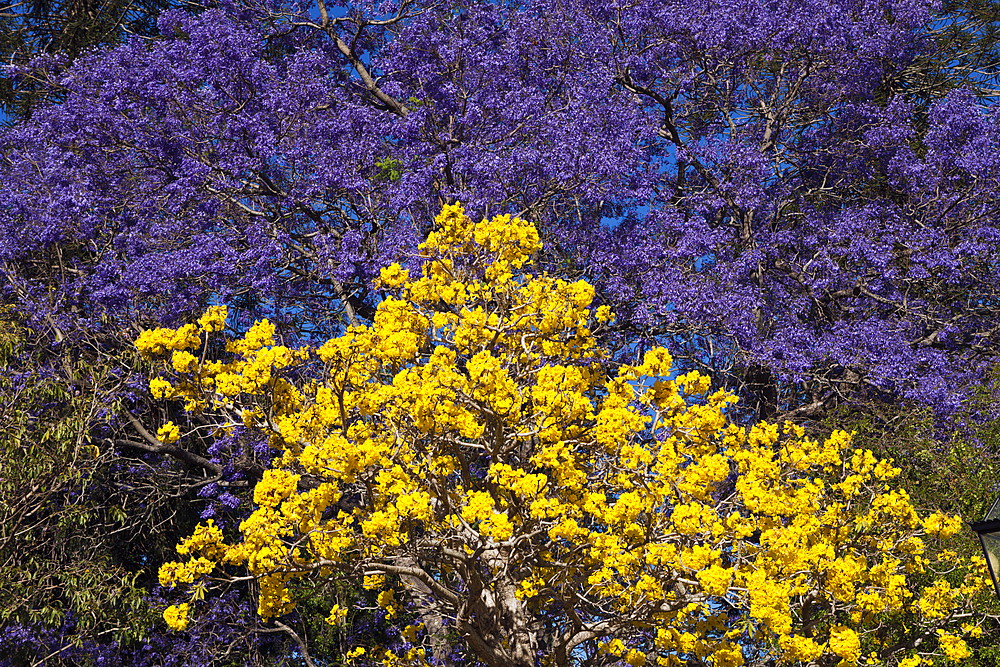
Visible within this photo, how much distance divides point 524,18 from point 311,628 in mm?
8334

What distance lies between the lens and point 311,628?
12.1 m

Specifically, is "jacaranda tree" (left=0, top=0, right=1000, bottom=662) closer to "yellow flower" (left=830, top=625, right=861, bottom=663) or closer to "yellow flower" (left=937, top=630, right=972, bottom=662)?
"yellow flower" (left=937, top=630, right=972, bottom=662)

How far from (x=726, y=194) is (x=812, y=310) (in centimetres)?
186

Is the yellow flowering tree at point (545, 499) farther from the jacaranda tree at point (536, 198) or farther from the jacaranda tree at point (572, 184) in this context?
the jacaranda tree at point (572, 184)

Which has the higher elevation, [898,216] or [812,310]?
[898,216]

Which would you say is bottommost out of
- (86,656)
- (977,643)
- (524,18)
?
(86,656)

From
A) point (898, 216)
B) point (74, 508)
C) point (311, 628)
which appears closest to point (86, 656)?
point (74, 508)

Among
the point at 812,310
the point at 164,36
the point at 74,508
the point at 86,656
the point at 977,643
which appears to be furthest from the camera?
the point at 164,36

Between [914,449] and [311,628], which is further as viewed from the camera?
[311,628]

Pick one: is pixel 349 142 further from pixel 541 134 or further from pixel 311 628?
pixel 311 628

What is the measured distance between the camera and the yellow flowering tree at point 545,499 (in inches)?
249

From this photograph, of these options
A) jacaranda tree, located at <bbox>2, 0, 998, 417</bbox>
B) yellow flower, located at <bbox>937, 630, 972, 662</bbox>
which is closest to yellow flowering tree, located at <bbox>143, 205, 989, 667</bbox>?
yellow flower, located at <bbox>937, 630, 972, 662</bbox>

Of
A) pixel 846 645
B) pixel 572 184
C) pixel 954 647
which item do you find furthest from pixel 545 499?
pixel 572 184

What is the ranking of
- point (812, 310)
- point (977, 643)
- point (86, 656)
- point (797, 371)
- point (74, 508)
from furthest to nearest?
point (812, 310)
point (797, 371)
point (86, 656)
point (74, 508)
point (977, 643)
